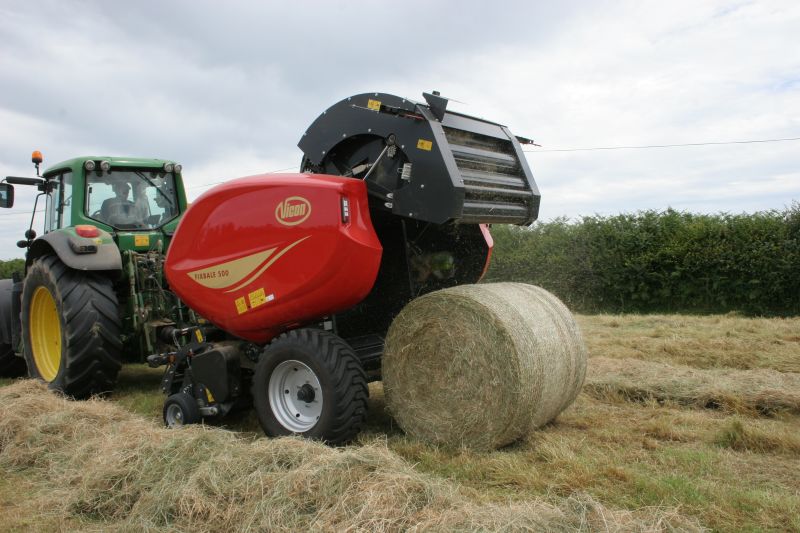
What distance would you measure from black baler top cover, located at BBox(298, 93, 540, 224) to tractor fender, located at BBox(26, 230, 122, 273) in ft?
6.41

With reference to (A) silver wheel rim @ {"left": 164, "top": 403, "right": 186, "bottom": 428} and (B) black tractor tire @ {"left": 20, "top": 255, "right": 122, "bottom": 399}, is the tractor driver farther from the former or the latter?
(A) silver wheel rim @ {"left": 164, "top": 403, "right": 186, "bottom": 428}

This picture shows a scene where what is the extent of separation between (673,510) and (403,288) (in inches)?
102

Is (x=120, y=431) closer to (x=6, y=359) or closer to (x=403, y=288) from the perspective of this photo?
(x=403, y=288)

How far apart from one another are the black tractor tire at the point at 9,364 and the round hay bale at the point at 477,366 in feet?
16.8

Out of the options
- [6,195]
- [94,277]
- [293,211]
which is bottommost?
[94,277]

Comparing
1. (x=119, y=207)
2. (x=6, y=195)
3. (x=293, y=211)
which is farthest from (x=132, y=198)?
(x=293, y=211)

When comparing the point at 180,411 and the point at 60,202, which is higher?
the point at 60,202

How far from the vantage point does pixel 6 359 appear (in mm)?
7316

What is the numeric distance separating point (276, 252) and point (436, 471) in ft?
5.45

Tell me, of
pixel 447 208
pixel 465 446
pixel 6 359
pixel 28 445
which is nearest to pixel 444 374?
pixel 465 446

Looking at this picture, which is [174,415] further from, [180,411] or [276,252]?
[276,252]

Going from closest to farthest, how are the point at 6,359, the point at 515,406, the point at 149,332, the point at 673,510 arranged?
the point at 673,510, the point at 515,406, the point at 149,332, the point at 6,359

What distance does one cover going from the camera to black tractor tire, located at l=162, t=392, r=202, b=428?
457 centimetres

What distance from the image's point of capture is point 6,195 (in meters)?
6.53
